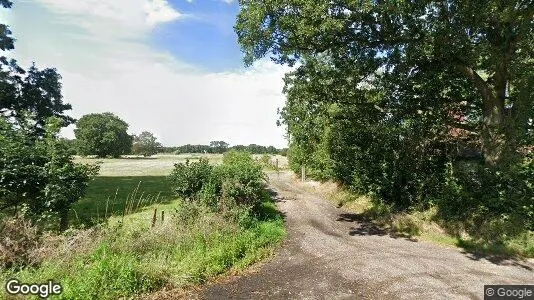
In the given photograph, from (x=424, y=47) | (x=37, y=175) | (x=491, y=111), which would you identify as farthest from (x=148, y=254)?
(x=491, y=111)

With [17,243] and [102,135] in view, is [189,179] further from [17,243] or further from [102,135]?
[102,135]

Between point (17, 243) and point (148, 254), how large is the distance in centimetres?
343

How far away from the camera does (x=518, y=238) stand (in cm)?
1351

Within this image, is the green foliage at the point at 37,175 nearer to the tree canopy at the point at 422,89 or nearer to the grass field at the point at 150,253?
the grass field at the point at 150,253

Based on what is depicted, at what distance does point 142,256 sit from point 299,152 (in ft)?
76.4

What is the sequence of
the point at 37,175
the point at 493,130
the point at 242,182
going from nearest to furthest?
the point at 37,175, the point at 493,130, the point at 242,182

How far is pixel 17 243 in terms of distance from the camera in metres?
9.62

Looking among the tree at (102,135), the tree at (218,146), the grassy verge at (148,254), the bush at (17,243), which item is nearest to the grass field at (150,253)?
the grassy verge at (148,254)

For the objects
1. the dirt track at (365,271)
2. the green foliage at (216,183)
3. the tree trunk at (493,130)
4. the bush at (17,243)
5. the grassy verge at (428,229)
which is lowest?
the dirt track at (365,271)

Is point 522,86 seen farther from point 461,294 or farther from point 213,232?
point 213,232

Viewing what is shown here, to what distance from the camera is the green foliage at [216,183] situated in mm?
15406

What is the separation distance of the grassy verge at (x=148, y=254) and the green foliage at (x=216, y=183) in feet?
3.81

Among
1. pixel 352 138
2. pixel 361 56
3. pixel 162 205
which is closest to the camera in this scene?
pixel 361 56

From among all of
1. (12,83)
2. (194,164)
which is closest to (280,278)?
(194,164)
